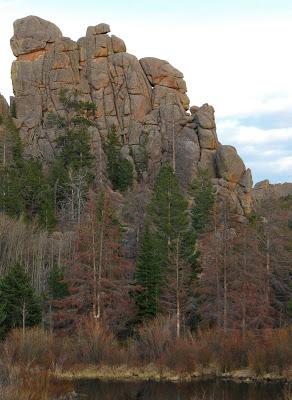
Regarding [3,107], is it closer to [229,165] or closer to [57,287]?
[229,165]

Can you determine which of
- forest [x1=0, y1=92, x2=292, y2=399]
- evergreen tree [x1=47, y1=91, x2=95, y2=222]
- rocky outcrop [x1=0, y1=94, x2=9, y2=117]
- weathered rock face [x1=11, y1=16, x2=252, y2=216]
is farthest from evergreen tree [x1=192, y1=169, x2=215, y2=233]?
rocky outcrop [x1=0, y1=94, x2=9, y2=117]

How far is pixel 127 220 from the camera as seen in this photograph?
61344 millimetres

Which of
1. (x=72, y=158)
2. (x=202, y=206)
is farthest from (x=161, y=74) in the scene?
(x=202, y=206)

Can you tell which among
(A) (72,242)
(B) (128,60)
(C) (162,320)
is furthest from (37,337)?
(B) (128,60)

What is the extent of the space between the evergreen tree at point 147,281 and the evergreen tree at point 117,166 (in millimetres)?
23796

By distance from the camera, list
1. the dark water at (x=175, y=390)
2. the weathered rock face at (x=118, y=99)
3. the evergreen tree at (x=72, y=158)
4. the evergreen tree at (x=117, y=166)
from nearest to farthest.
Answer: the dark water at (x=175, y=390), the evergreen tree at (x=72, y=158), the evergreen tree at (x=117, y=166), the weathered rock face at (x=118, y=99)

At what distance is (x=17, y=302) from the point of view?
129 feet

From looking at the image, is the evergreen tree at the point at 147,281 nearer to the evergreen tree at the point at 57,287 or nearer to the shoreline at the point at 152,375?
the evergreen tree at the point at 57,287

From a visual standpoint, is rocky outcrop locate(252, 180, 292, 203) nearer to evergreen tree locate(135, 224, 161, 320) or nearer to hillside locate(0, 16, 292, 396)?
hillside locate(0, 16, 292, 396)

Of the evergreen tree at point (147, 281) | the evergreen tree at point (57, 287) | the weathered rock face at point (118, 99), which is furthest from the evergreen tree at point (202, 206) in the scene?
the evergreen tree at point (57, 287)

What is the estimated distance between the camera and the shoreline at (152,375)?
106 ft

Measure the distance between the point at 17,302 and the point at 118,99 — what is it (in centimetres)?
4391

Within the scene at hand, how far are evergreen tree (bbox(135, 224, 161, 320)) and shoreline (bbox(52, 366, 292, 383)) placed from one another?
842 centimetres

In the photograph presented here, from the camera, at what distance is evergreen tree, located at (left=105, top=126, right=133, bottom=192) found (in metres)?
68.0
